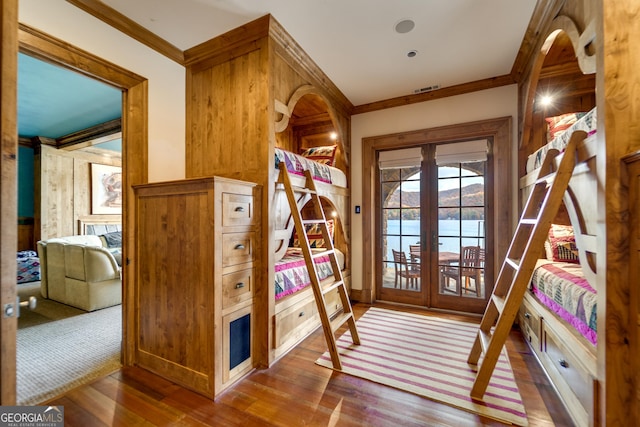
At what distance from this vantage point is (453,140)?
11.3ft

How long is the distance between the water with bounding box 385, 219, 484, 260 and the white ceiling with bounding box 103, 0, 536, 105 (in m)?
1.82

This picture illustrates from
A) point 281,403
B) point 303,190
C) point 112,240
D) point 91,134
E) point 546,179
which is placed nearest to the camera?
point 281,403

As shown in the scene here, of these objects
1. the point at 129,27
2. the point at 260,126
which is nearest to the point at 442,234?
the point at 260,126

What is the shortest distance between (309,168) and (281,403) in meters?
2.13

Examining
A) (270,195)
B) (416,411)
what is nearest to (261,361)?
(416,411)

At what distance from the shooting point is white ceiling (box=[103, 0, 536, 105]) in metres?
2.00

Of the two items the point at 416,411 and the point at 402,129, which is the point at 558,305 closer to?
the point at 416,411

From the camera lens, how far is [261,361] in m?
2.19

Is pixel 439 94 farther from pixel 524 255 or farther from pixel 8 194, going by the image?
pixel 8 194

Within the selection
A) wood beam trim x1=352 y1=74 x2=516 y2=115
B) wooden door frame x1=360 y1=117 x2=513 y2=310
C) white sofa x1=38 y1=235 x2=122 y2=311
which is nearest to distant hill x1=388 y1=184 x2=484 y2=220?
wooden door frame x1=360 y1=117 x2=513 y2=310

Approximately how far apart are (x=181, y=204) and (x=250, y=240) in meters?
0.59

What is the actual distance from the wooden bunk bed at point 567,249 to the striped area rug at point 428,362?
1.18 feet

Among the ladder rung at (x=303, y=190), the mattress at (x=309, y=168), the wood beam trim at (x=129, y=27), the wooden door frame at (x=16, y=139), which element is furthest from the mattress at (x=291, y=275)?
the wood beam trim at (x=129, y=27)

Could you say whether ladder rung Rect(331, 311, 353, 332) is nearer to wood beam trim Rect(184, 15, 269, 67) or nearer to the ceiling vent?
wood beam trim Rect(184, 15, 269, 67)
